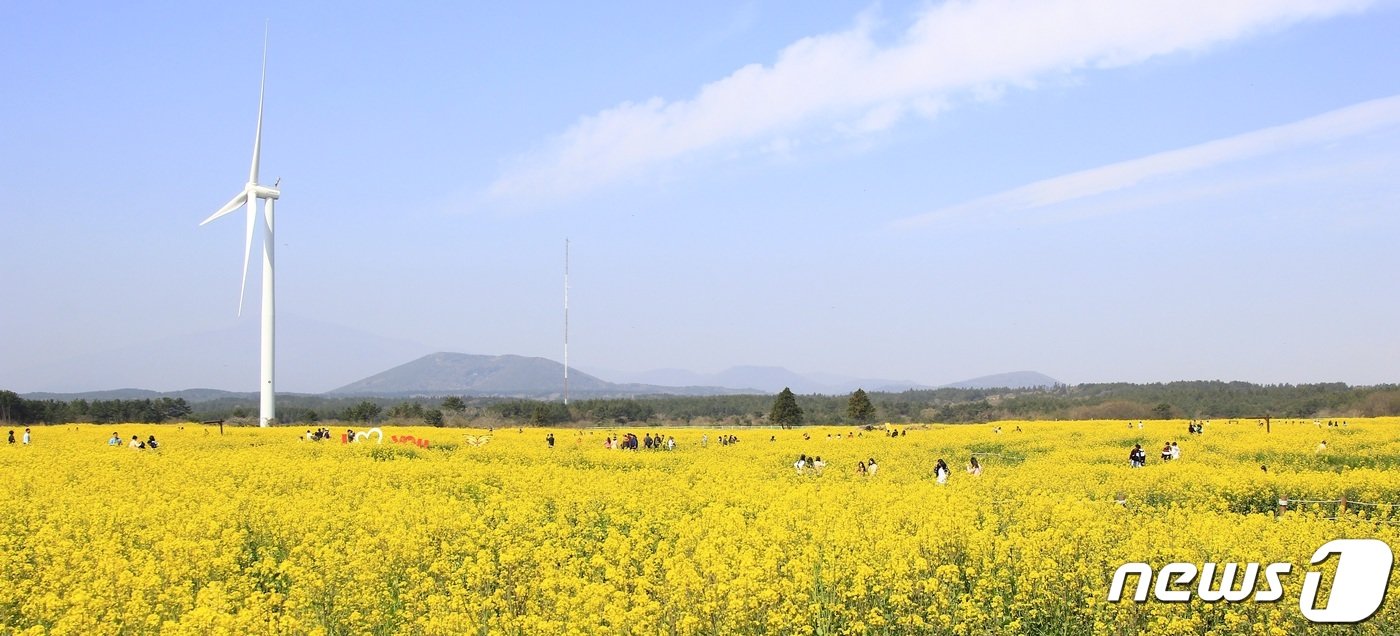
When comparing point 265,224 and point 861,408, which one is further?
point 861,408

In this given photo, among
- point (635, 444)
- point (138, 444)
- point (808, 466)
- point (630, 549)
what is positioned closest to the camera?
point (630, 549)

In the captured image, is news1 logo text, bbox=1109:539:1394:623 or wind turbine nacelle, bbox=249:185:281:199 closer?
news1 logo text, bbox=1109:539:1394:623

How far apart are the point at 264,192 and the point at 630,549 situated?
6167 centimetres

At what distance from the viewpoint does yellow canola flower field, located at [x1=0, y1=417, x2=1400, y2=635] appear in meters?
10.2

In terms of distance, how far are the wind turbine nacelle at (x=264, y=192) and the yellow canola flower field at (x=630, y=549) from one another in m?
43.3

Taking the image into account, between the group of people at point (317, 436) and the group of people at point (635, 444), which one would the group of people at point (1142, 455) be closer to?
the group of people at point (635, 444)

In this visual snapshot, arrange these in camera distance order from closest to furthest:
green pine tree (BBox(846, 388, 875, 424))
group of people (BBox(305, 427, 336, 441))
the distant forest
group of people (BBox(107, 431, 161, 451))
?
group of people (BBox(107, 431, 161, 451))
group of people (BBox(305, 427, 336, 441))
the distant forest
green pine tree (BBox(846, 388, 875, 424))

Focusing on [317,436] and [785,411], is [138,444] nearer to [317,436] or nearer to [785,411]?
[317,436]

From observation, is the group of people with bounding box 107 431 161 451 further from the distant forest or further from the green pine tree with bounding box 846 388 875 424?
the green pine tree with bounding box 846 388 875 424

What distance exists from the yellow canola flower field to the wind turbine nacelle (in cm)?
4326

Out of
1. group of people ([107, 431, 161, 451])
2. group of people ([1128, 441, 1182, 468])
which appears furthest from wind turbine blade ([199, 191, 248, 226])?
group of people ([1128, 441, 1182, 468])

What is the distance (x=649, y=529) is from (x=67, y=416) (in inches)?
3579

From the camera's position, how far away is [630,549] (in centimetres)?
1371

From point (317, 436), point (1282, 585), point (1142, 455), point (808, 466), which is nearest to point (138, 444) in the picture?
point (317, 436)
